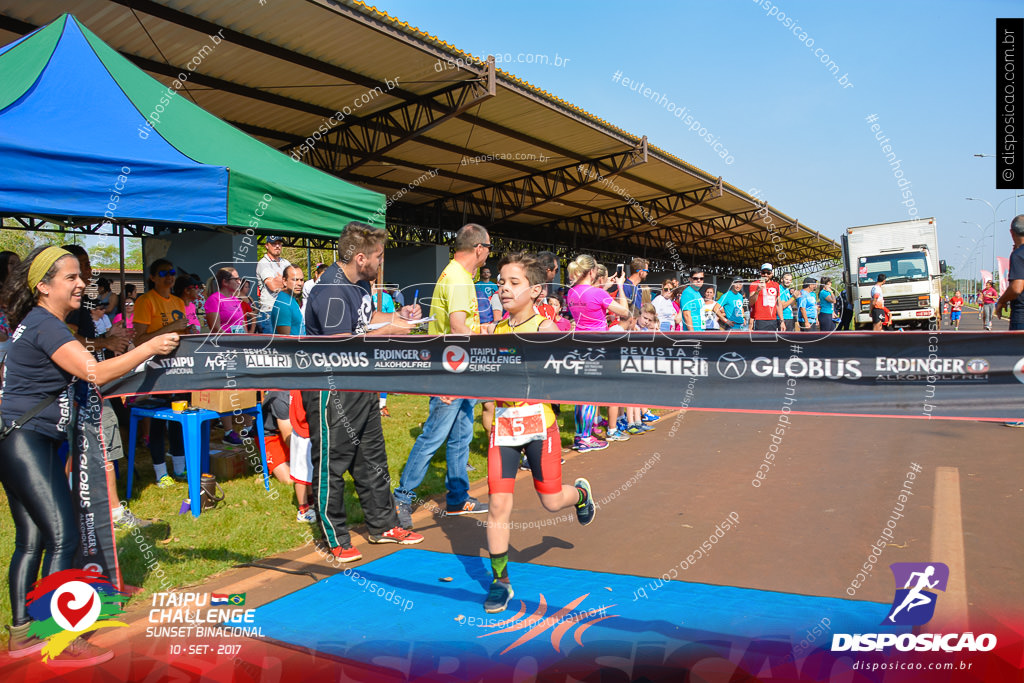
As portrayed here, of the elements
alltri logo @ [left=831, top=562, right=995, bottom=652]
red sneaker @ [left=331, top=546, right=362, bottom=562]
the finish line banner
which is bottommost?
alltri logo @ [left=831, top=562, right=995, bottom=652]

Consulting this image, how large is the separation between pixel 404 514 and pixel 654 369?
2591 millimetres

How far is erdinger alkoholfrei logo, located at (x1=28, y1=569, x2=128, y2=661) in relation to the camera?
9.55ft

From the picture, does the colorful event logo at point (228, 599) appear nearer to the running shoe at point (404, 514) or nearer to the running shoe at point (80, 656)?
the running shoe at point (80, 656)

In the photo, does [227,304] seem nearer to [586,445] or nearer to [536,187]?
[586,445]

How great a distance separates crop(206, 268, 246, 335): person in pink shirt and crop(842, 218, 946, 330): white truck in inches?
743

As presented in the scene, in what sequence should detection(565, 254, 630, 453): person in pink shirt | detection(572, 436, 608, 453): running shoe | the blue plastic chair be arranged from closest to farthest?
the blue plastic chair < detection(565, 254, 630, 453): person in pink shirt < detection(572, 436, 608, 453): running shoe

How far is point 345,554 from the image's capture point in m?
4.06

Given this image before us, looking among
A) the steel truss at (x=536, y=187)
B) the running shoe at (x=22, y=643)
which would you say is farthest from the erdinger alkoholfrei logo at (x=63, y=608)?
the steel truss at (x=536, y=187)

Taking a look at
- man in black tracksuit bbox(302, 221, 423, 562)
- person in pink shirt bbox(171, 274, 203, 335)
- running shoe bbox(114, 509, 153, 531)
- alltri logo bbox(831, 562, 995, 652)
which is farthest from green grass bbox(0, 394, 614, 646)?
alltri logo bbox(831, 562, 995, 652)

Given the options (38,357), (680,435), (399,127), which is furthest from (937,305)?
(38,357)

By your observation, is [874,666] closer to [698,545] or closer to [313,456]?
[698,545]

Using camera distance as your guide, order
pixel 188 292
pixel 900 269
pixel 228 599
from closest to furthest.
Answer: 1. pixel 228 599
2. pixel 188 292
3. pixel 900 269

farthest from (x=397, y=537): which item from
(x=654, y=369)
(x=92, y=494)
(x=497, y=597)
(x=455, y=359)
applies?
(x=654, y=369)

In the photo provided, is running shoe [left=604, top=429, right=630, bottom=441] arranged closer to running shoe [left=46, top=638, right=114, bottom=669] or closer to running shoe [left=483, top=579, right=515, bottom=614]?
running shoe [left=483, top=579, right=515, bottom=614]
